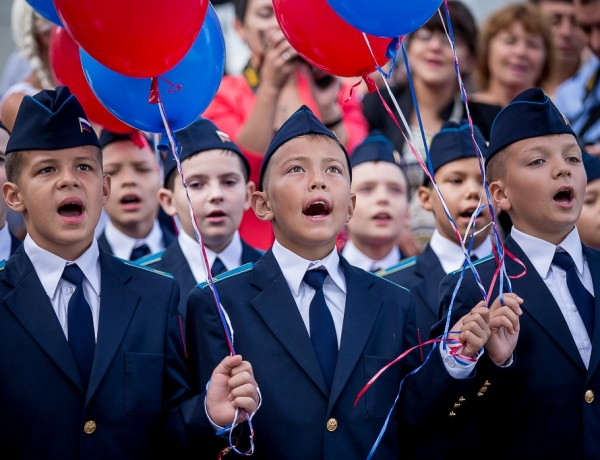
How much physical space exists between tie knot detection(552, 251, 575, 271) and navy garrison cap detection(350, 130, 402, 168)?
1784mm

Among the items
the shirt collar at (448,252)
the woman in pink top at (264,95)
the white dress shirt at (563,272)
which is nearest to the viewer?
the white dress shirt at (563,272)

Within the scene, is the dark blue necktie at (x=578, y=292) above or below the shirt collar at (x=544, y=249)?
below

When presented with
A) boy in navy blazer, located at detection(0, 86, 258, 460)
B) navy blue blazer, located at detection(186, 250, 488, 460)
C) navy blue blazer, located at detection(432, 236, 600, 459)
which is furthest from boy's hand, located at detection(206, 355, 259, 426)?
navy blue blazer, located at detection(432, 236, 600, 459)

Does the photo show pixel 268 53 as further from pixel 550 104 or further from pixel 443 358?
pixel 443 358

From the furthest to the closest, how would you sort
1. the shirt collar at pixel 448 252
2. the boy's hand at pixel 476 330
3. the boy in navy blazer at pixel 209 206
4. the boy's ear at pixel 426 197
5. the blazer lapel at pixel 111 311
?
the boy's ear at pixel 426 197 → the shirt collar at pixel 448 252 → the boy in navy blazer at pixel 209 206 → the blazer lapel at pixel 111 311 → the boy's hand at pixel 476 330

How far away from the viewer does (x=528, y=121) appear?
4.20 m

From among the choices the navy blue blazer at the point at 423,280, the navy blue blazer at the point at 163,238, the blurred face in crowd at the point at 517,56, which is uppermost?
the blurred face in crowd at the point at 517,56

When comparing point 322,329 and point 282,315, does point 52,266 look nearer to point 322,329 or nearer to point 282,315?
point 282,315

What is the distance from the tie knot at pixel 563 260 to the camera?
4160 millimetres

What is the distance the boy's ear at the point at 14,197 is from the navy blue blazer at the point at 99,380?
151 mm

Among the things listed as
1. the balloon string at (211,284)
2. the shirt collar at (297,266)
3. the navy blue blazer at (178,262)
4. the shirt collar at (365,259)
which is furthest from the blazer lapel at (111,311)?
the shirt collar at (365,259)

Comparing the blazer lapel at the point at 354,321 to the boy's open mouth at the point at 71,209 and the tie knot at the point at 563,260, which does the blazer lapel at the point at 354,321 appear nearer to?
the tie knot at the point at 563,260

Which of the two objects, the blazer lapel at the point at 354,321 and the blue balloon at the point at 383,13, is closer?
the blue balloon at the point at 383,13

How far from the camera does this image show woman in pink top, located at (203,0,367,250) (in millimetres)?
5617
